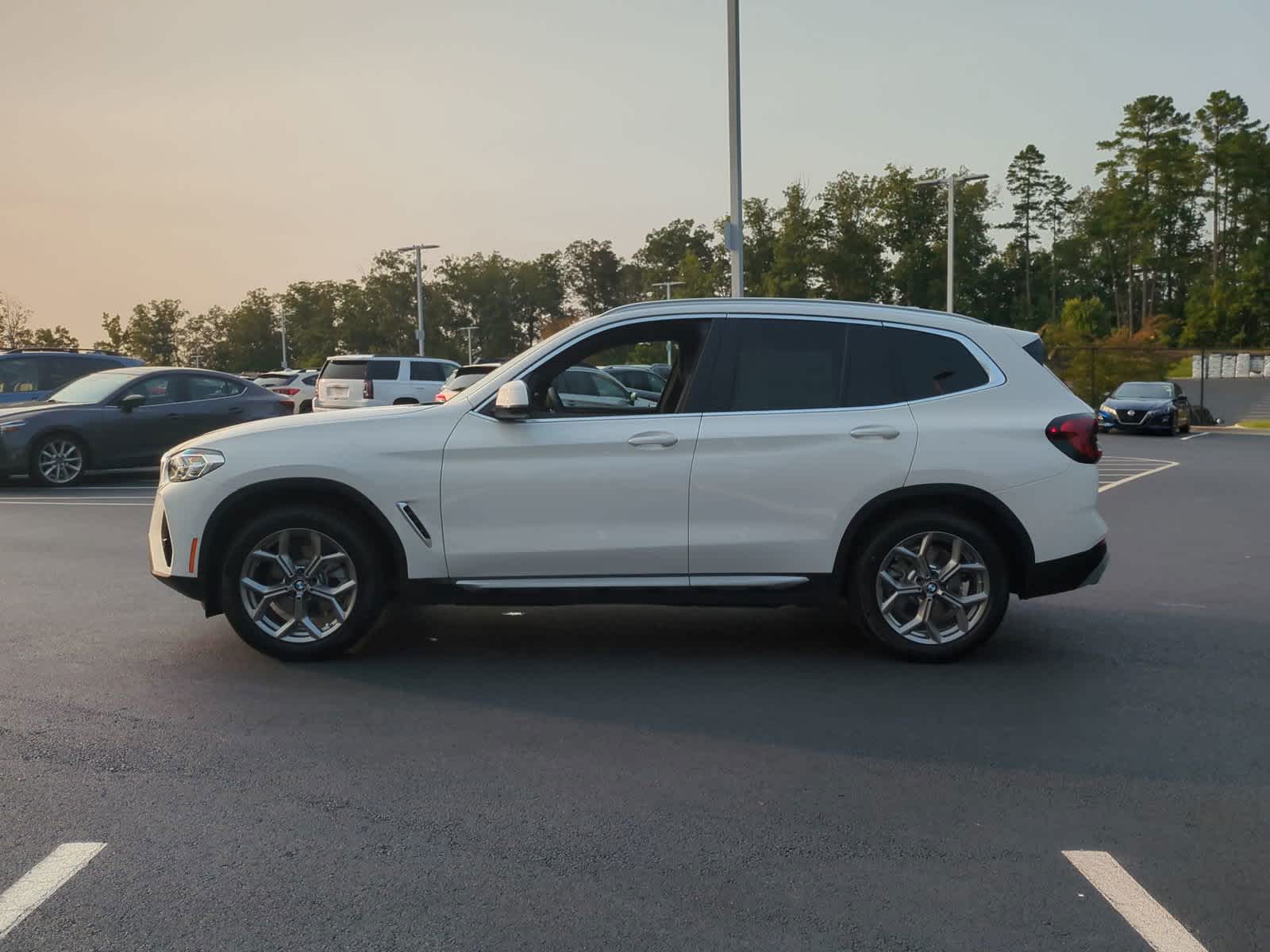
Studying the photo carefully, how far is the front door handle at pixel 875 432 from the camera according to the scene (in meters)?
6.64

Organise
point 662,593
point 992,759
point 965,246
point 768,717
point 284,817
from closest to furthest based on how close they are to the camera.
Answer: point 284,817 < point 992,759 < point 768,717 < point 662,593 < point 965,246

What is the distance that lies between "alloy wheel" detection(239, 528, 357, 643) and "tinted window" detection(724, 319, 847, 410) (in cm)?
217

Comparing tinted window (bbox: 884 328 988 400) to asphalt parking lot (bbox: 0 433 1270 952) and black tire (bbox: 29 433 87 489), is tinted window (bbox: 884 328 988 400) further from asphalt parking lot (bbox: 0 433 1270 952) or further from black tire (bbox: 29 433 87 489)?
black tire (bbox: 29 433 87 489)

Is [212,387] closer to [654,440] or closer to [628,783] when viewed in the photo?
[654,440]

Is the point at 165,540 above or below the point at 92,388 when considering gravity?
below

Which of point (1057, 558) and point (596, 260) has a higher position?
point (596, 260)

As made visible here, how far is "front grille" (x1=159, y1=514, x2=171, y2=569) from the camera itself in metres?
6.78

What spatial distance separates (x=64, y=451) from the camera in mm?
17078

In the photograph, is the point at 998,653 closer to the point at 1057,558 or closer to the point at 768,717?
the point at 1057,558

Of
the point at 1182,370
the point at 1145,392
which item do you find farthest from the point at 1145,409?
the point at 1182,370

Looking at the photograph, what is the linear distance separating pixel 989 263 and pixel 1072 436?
3984 inches

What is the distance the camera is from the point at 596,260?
138375 mm

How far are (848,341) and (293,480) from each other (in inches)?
116

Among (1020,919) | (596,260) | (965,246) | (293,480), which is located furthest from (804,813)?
(596,260)
